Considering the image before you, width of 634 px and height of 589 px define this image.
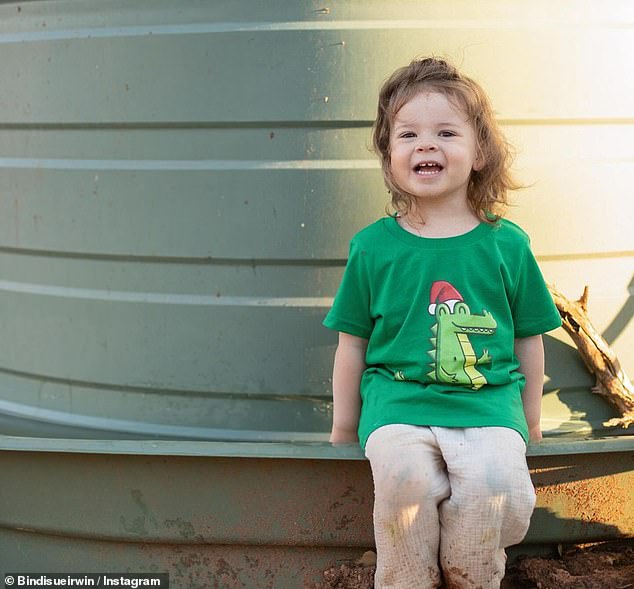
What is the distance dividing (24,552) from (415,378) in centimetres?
116

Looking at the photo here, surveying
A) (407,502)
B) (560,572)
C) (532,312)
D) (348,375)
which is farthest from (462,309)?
(560,572)

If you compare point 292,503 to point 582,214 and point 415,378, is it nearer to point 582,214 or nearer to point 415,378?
point 415,378

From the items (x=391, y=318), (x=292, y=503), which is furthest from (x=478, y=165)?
(x=292, y=503)

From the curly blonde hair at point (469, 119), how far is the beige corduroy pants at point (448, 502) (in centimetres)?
47

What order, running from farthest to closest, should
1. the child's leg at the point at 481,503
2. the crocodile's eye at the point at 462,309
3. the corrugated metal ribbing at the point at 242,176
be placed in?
1. the corrugated metal ribbing at the point at 242,176
2. the crocodile's eye at the point at 462,309
3. the child's leg at the point at 481,503

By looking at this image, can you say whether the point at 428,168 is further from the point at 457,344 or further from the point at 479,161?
the point at 457,344

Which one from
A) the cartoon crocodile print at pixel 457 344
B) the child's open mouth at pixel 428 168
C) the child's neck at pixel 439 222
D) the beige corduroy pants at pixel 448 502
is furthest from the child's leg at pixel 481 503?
the child's open mouth at pixel 428 168

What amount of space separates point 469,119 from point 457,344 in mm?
456

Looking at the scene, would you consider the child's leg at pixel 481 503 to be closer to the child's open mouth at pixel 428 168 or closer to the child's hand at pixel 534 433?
the child's hand at pixel 534 433

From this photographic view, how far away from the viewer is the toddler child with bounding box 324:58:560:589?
2.02 meters

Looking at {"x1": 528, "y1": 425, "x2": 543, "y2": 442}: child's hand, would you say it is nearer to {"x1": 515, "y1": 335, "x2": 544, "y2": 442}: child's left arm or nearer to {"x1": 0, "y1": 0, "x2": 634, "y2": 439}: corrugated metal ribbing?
{"x1": 515, "y1": 335, "x2": 544, "y2": 442}: child's left arm

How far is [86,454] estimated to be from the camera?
239cm

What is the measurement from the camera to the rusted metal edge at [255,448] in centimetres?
223

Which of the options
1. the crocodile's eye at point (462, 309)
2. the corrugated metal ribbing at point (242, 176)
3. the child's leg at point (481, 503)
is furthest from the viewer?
the corrugated metal ribbing at point (242, 176)
